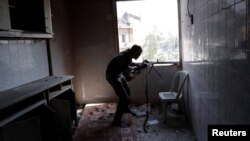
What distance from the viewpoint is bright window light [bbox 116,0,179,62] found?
484cm

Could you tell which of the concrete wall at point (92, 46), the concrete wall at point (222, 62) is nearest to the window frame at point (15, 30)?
the concrete wall at point (92, 46)

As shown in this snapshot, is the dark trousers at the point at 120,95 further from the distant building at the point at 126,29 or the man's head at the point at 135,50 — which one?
the distant building at the point at 126,29

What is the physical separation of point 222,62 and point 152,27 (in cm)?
313

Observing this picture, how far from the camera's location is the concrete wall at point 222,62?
1495 mm

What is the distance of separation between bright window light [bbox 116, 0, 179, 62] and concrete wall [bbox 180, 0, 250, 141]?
1921mm

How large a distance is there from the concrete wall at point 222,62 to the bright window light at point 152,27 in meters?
1.92

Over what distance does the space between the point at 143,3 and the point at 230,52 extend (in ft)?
11.1

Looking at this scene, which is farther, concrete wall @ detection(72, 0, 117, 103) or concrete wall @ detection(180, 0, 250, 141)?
concrete wall @ detection(72, 0, 117, 103)

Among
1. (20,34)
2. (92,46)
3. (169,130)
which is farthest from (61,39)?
(169,130)

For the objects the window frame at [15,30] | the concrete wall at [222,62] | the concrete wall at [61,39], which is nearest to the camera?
the concrete wall at [222,62]

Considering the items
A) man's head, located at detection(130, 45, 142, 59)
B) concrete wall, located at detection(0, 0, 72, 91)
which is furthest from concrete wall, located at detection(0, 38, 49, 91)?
man's head, located at detection(130, 45, 142, 59)

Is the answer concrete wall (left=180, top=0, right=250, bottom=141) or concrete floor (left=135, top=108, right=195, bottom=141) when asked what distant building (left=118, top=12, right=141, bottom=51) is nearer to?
concrete floor (left=135, top=108, right=195, bottom=141)

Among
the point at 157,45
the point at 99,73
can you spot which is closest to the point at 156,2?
the point at 157,45

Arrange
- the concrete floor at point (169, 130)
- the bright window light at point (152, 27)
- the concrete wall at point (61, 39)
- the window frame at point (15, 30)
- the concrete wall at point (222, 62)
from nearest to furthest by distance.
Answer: the concrete wall at point (222, 62)
the window frame at point (15, 30)
the concrete floor at point (169, 130)
the concrete wall at point (61, 39)
the bright window light at point (152, 27)
